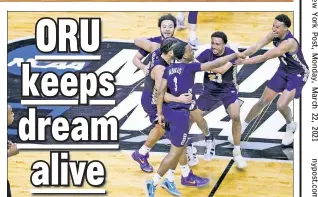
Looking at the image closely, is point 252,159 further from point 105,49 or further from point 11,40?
point 11,40

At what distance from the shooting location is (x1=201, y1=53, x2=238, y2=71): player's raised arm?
25.6 ft

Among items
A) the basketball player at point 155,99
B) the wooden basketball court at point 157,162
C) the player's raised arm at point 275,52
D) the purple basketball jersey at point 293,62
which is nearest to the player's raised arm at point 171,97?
the basketball player at point 155,99

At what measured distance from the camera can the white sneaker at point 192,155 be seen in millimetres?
8141

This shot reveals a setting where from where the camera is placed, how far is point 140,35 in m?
8.18

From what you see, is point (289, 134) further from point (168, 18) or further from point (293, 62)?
point (168, 18)

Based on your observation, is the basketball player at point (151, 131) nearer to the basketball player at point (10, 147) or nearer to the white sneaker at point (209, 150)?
the white sneaker at point (209, 150)

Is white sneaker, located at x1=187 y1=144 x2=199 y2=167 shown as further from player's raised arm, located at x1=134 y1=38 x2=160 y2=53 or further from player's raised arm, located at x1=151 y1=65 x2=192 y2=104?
player's raised arm, located at x1=134 y1=38 x2=160 y2=53

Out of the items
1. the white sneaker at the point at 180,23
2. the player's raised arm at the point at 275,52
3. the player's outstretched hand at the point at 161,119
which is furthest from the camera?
the white sneaker at the point at 180,23

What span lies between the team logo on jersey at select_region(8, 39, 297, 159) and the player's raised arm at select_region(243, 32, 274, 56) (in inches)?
5.7

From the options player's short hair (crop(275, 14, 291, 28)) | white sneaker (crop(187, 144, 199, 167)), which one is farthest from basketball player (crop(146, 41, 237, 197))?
player's short hair (crop(275, 14, 291, 28))

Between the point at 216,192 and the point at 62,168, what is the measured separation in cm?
157

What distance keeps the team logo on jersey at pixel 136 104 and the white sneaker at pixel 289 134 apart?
0.06 m

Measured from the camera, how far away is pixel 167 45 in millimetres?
7809
